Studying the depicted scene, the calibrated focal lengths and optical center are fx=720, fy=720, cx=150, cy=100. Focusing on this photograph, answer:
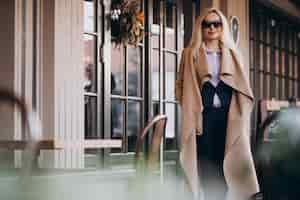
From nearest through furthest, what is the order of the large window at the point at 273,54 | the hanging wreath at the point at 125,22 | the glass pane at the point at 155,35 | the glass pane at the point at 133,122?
the hanging wreath at the point at 125,22 < the glass pane at the point at 133,122 < the glass pane at the point at 155,35 < the large window at the point at 273,54

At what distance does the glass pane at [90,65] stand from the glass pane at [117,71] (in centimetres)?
30

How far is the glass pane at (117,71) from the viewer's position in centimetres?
543

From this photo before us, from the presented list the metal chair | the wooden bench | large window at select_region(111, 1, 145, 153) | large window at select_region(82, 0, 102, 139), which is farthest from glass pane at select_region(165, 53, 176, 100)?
the metal chair

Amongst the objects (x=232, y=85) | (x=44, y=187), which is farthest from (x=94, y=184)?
(x=232, y=85)

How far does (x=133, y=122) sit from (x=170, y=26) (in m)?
1.10

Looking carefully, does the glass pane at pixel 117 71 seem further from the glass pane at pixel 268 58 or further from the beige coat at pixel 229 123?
the glass pane at pixel 268 58

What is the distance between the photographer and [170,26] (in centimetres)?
641

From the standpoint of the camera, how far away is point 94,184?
1.81m

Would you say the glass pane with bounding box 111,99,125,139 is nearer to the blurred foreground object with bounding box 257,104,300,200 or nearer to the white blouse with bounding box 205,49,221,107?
the white blouse with bounding box 205,49,221,107

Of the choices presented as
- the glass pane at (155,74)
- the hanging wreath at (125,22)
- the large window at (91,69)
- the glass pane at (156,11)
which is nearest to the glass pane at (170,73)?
the glass pane at (155,74)

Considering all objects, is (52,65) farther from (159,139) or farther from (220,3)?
(220,3)

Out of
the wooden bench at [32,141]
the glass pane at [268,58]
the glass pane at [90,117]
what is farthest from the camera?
the glass pane at [268,58]

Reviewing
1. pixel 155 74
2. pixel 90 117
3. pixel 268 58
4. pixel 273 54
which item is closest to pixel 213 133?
pixel 90 117

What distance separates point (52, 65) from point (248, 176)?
4.26 feet
